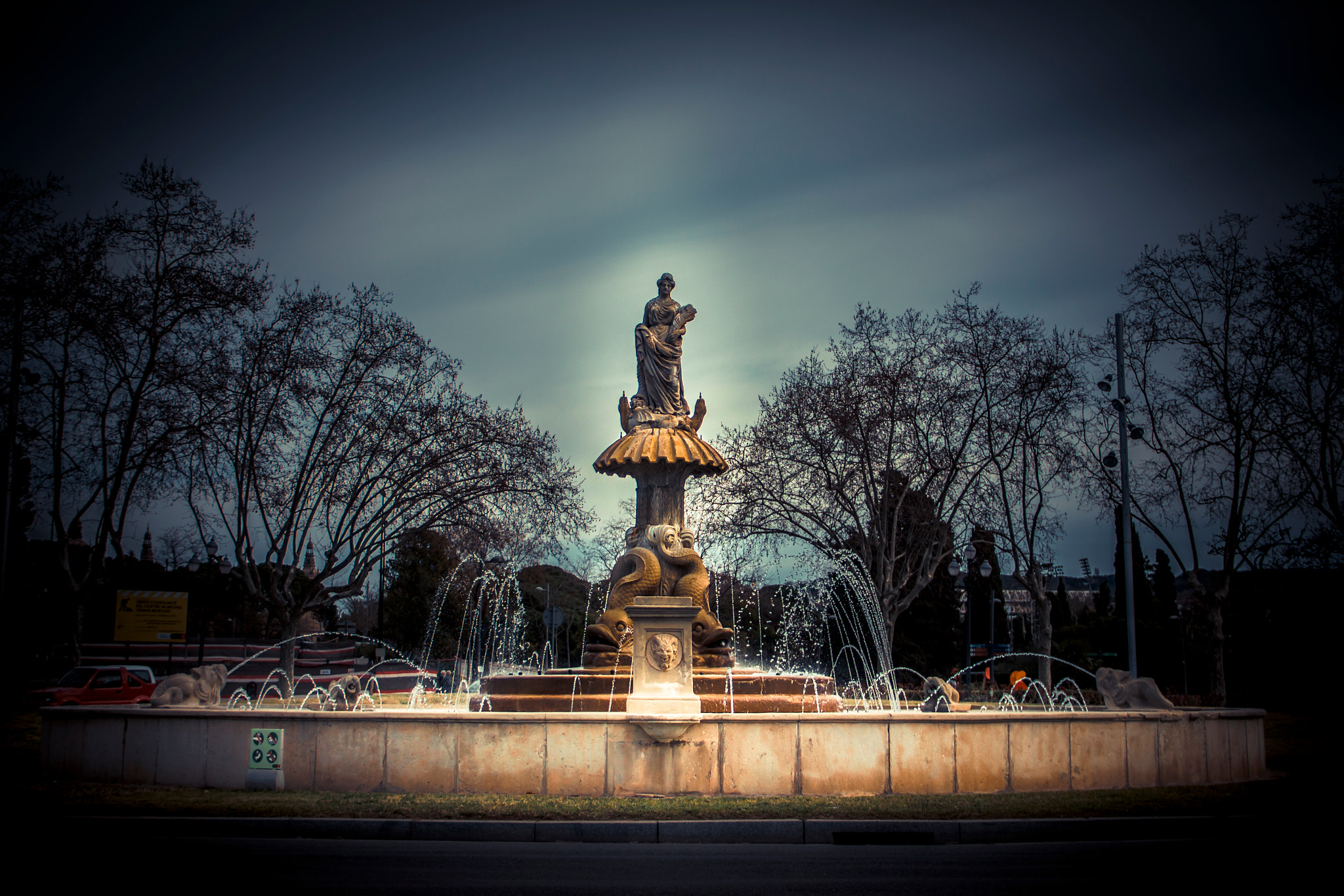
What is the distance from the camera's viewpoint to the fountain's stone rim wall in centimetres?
1006

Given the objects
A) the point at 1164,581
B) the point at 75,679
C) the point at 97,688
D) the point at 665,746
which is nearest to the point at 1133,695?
the point at 665,746

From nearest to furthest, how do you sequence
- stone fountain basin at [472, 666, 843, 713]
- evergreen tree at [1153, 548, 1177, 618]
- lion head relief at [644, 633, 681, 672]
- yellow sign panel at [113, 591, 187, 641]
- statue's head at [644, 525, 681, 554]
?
lion head relief at [644, 633, 681, 672] → stone fountain basin at [472, 666, 843, 713] → statue's head at [644, 525, 681, 554] → yellow sign panel at [113, 591, 187, 641] → evergreen tree at [1153, 548, 1177, 618]

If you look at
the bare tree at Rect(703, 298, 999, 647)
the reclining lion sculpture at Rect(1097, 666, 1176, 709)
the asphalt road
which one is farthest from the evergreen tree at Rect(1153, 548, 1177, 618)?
the asphalt road

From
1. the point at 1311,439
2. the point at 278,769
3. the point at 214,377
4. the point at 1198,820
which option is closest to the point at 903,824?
the point at 1198,820

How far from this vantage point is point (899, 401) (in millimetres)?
28203

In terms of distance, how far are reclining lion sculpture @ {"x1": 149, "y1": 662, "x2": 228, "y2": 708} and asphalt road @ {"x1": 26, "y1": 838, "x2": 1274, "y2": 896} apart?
4.37 meters

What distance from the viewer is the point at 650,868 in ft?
22.9

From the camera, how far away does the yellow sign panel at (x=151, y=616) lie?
90.1 ft

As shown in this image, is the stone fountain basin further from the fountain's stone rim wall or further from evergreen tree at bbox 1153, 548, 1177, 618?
evergreen tree at bbox 1153, 548, 1177, 618

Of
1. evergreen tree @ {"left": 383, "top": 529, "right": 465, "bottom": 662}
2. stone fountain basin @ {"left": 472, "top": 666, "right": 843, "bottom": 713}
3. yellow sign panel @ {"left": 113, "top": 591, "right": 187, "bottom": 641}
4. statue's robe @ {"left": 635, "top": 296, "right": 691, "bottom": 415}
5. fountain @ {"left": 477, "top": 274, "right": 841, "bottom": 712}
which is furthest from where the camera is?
evergreen tree @ {"left": 383, "top": 529, "right": 465, "bottom": 662}

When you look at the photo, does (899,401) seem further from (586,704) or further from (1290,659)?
(586,704)

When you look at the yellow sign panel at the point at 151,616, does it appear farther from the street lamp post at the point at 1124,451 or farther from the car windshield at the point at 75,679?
the street lamp post at the point at 1124,451

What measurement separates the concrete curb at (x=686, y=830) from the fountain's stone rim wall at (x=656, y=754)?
165cm

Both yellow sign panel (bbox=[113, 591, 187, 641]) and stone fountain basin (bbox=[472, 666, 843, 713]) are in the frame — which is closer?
stone fountain basin (bbox=[472, 666, 843, 713])
